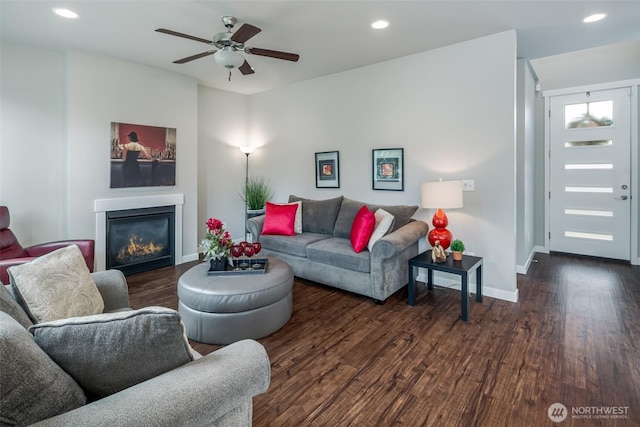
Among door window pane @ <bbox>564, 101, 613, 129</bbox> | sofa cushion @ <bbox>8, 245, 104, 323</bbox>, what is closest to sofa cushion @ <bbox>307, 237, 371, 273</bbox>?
sofa cushion @ <bbox>8, 245, 104, 323</bbox>

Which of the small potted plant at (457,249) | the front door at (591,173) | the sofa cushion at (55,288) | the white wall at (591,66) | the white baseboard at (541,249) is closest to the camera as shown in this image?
the sofa cushion at (55,288)

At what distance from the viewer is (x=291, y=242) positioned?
404 cm

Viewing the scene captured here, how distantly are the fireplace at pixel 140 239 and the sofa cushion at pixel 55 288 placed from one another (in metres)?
2.55

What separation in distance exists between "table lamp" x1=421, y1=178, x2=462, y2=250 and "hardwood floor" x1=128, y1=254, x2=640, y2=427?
0.67 m

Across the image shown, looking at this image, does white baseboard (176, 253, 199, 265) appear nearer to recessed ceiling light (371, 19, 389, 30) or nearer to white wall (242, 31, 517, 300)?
white wall (242, 31, 517, 300)

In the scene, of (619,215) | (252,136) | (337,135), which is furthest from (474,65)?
(252,136)

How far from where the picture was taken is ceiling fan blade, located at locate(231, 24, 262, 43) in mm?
2535

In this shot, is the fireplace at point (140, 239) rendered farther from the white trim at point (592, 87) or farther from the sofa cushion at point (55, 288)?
the white trim at point (592, 87)

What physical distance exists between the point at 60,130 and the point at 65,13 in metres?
A: 1.49

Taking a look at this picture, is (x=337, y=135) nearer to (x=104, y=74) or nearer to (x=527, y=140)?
(x=527, y=140)

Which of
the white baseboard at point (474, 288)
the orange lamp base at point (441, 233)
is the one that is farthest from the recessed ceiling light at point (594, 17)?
the white baseboard at point (474, 288)

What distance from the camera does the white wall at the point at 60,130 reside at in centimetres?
Answer: 360

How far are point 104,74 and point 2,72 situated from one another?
3.08 feet

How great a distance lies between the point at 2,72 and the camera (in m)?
3.52
